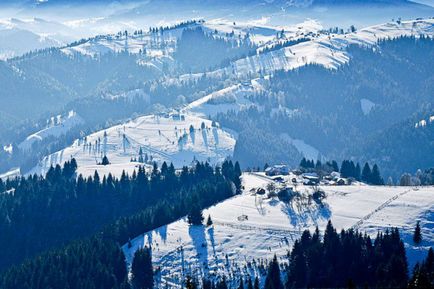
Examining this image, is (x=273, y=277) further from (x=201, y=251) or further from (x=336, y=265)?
(x=201, y=251)

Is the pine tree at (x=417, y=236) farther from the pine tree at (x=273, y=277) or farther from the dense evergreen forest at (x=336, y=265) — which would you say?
the pine tree at (x=273, y=277)

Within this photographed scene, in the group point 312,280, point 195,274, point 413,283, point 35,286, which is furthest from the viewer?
point 35,286

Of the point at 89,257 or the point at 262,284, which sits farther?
the point at 89,257

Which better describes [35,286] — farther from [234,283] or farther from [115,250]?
[234,283]

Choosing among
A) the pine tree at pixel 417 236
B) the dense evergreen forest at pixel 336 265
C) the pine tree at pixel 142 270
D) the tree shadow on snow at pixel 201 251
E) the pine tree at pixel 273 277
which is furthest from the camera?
the tree shadow on snow at pixel 201 251

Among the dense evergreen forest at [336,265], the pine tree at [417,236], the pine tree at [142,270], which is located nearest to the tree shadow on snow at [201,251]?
the dense evergreen forest at [336,265]

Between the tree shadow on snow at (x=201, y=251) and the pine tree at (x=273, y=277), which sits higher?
the pine tree at (x=273, y=277)

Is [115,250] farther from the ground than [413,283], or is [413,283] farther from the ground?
[413,283]

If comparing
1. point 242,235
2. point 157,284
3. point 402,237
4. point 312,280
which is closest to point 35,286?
point 157,284
